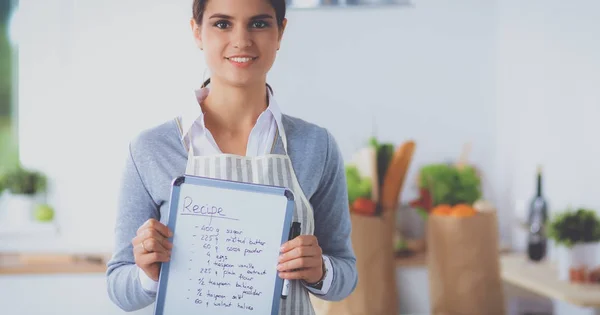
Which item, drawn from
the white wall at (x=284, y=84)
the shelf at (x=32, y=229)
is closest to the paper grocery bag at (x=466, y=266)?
the white wall at (x=284, y=84)

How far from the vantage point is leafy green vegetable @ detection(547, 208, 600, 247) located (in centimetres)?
201

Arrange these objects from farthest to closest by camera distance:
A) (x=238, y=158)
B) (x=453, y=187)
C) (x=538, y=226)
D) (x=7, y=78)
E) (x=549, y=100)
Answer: (x=7, y=78) → (x=549, y=100) → (x=538, y=226) → (x=453, y=187) → (x=238, y=158)

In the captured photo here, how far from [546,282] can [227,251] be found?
1.39m

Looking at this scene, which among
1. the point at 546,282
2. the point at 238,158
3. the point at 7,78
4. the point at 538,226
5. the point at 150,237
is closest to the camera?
the point at 150,237

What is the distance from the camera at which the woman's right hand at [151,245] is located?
0.91 m

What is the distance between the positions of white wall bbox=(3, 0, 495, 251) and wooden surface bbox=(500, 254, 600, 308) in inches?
26.8

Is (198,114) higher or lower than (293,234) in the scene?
higher

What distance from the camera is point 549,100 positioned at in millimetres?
2666

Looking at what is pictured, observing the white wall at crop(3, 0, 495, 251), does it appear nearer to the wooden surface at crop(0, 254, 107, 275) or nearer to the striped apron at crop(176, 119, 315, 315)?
the wooden surface at crop(0, 254, 107, 275)

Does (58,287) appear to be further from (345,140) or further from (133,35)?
(345,140)

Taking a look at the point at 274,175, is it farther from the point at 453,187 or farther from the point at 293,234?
the point at 453,187

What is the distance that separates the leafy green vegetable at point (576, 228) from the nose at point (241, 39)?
1.40m

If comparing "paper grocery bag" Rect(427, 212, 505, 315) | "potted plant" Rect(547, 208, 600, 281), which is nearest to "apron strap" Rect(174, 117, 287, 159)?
"paper grocery bag" Rect(427, 212, 505, 315)

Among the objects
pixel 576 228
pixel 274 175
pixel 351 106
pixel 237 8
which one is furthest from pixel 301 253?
pixel 351 106
